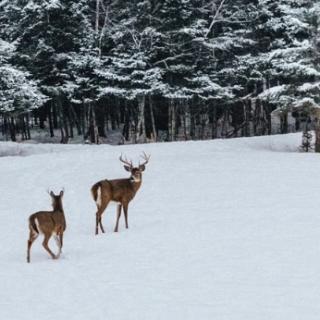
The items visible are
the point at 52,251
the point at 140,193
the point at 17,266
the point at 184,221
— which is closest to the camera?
the point at 17,266

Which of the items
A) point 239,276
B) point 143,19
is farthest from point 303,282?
point 143,19

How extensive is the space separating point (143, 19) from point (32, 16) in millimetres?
6730

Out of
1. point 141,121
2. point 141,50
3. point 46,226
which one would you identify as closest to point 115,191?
point 46,226

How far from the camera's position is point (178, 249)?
10.6 metres

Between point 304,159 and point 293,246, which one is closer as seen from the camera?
point 293,246

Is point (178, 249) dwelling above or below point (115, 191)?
below

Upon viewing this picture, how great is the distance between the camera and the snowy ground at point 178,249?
24.0 ft

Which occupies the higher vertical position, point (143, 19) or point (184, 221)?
point (143, 19)

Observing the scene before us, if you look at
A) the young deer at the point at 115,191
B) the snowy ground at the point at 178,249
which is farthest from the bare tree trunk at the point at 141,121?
the young deer at the point at 115,191

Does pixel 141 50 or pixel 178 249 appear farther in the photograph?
pixel 141 50

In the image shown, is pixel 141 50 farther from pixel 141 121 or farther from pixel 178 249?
pixel 178 249

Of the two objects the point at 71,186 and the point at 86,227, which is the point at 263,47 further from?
the point at 86,227

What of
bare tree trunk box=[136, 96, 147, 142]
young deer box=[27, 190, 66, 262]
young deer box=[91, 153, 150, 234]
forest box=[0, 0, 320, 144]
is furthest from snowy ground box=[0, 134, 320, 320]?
forest box=[0, 0, 320, 144]

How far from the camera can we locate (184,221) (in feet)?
44.8
